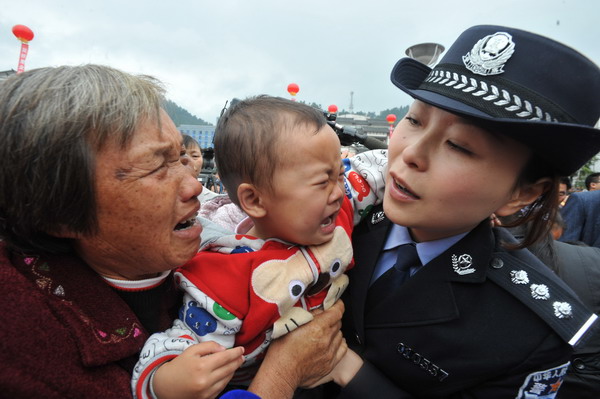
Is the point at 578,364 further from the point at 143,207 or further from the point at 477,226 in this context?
the point at 143,207

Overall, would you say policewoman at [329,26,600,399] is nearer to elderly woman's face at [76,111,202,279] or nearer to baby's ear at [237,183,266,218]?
baby's ear at [237,183,266,218]

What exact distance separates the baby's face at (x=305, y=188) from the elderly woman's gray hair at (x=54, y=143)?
2.22 ft

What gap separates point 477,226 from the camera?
1.75 metres

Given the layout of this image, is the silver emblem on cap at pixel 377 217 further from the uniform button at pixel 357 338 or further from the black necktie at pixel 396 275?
the uniform button at pixel 357 338

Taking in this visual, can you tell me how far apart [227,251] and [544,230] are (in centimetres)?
164

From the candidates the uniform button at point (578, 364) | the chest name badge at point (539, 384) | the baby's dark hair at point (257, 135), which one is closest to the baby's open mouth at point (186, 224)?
the baby's dark hair at point (257, 135)

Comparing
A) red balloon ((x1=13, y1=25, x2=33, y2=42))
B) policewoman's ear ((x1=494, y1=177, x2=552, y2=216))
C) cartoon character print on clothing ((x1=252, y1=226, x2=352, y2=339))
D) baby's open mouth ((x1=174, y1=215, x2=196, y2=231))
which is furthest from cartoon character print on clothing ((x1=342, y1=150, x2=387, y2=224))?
red balloon ((x1=13, y1=25, x2=33, y2=42))

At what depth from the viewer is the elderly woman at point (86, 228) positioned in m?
1.12

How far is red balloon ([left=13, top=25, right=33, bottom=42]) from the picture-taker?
22.3 ft

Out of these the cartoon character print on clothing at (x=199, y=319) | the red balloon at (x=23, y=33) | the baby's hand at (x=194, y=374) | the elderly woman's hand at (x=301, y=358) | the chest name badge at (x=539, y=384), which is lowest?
the red balloon at (x=23, y=33)

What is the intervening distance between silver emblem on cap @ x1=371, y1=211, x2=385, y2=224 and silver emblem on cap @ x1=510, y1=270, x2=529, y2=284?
2.37ft

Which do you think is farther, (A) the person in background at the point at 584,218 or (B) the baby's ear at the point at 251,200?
(A) the person in background at the point at 584,218

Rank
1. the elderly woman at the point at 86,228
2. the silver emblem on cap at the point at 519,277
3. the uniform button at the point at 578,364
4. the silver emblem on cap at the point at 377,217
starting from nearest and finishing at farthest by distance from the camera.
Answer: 1. the elderly woman at the point at 86,228
2. the silver emblem on cap at the point at 519,277
3. the silver emblem on cap at the point at 377,217
4. the uniform button at the point at 578,364

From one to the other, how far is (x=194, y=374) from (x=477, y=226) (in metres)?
1.48
